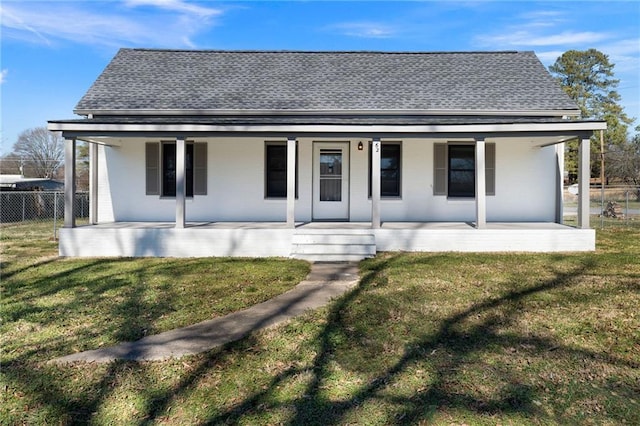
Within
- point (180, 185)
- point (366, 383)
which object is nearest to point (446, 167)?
point (180, 185)

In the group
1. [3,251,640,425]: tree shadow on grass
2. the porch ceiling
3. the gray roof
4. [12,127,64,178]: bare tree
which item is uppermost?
[12,127,64,178]: bare tree

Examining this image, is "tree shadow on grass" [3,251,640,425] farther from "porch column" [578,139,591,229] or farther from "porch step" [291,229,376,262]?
"porch column" [578,139,591,229]

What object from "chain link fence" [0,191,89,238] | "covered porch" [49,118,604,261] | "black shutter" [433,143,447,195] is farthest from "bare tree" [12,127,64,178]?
"black shutter" [433,143,447,195]

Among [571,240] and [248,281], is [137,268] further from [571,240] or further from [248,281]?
[571,240]

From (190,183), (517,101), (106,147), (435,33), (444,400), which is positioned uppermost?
(435,33)

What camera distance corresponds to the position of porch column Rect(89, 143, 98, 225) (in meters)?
11.4

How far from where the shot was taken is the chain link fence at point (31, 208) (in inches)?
695

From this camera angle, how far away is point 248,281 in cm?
714

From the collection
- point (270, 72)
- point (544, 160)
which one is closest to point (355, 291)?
point (544, 160)

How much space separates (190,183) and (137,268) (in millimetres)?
4108

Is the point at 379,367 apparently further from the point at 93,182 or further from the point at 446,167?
the point at 93,182

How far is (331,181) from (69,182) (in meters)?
6.46

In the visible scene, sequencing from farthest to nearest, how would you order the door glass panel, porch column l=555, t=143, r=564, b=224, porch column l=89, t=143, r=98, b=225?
the door glass panel < porch column l=555, t=143, r=564, b=224 < porch column l=89, t=143, r=98, b=225

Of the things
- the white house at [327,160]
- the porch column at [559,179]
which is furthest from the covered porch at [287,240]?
the porch column at [559,179]
